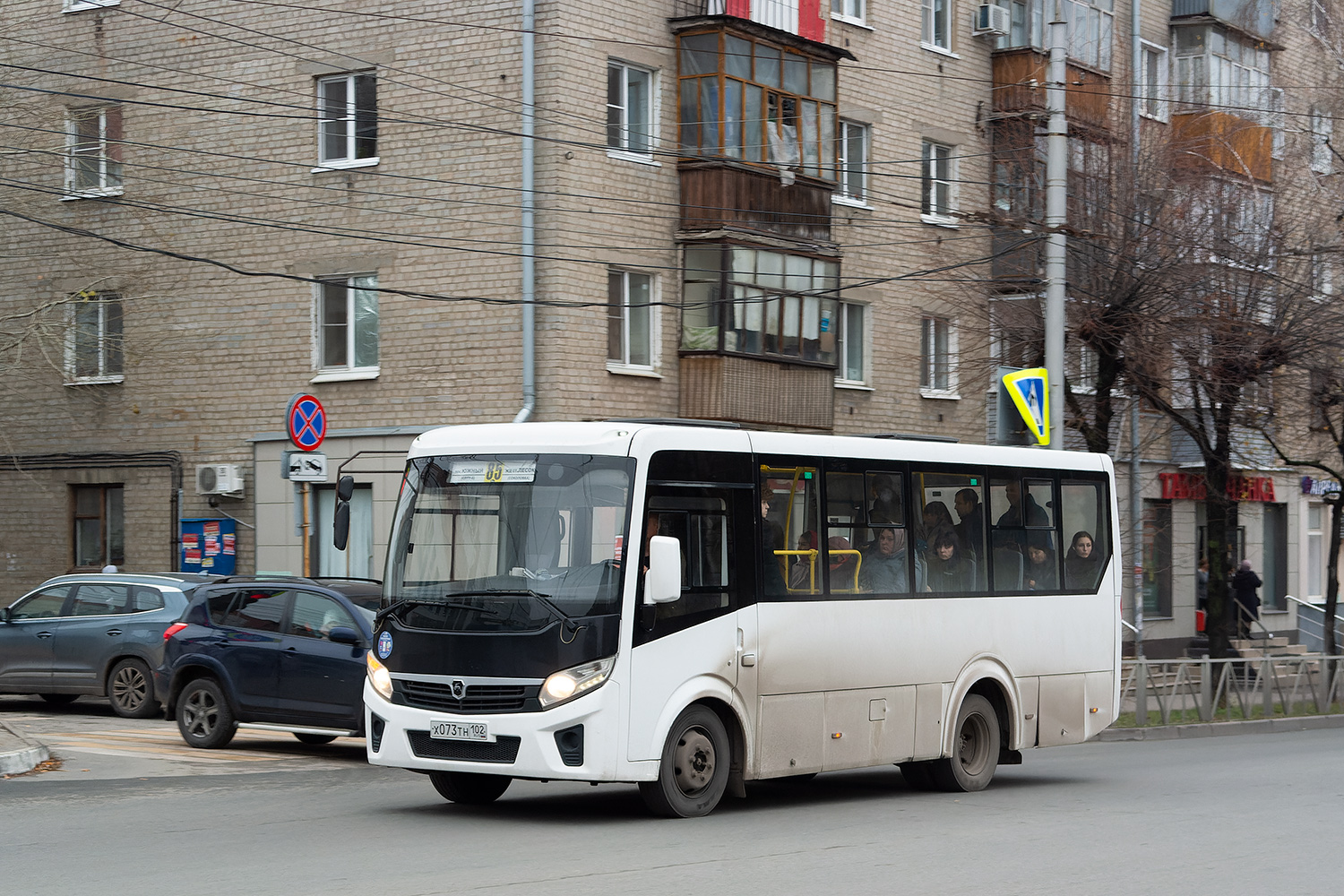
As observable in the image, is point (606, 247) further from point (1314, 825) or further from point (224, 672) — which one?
point (1314, 825)

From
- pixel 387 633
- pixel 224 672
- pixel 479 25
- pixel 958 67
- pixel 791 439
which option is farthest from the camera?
pixel 958 67

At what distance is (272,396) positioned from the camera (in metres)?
26.7

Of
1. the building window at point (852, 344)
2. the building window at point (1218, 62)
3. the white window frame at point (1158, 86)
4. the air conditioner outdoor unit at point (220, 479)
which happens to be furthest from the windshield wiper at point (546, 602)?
the building window at point (1218, 62)

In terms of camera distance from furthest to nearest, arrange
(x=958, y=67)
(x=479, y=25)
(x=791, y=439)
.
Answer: (x=958, y=67)
(x=479, y=25)
(x=791, y=439)

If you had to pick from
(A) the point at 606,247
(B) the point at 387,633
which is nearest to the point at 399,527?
(B) the point at 387,633

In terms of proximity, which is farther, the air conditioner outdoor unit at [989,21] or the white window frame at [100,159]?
the air conditioner outdoor unit at [989,21]

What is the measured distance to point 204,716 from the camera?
15.7 meters

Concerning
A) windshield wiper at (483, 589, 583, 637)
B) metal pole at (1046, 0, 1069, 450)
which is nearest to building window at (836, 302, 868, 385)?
metal pole at (1046, 0, 1069, 450)

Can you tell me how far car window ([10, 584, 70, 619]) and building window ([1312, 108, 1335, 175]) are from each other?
1989cm

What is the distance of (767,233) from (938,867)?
715 inches

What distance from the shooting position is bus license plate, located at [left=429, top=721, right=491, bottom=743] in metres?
10.4

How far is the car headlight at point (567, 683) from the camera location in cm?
1026

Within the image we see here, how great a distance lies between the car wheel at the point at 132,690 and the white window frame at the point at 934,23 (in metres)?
18.8

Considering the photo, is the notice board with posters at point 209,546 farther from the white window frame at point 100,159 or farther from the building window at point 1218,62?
the building window at point 1218,62
